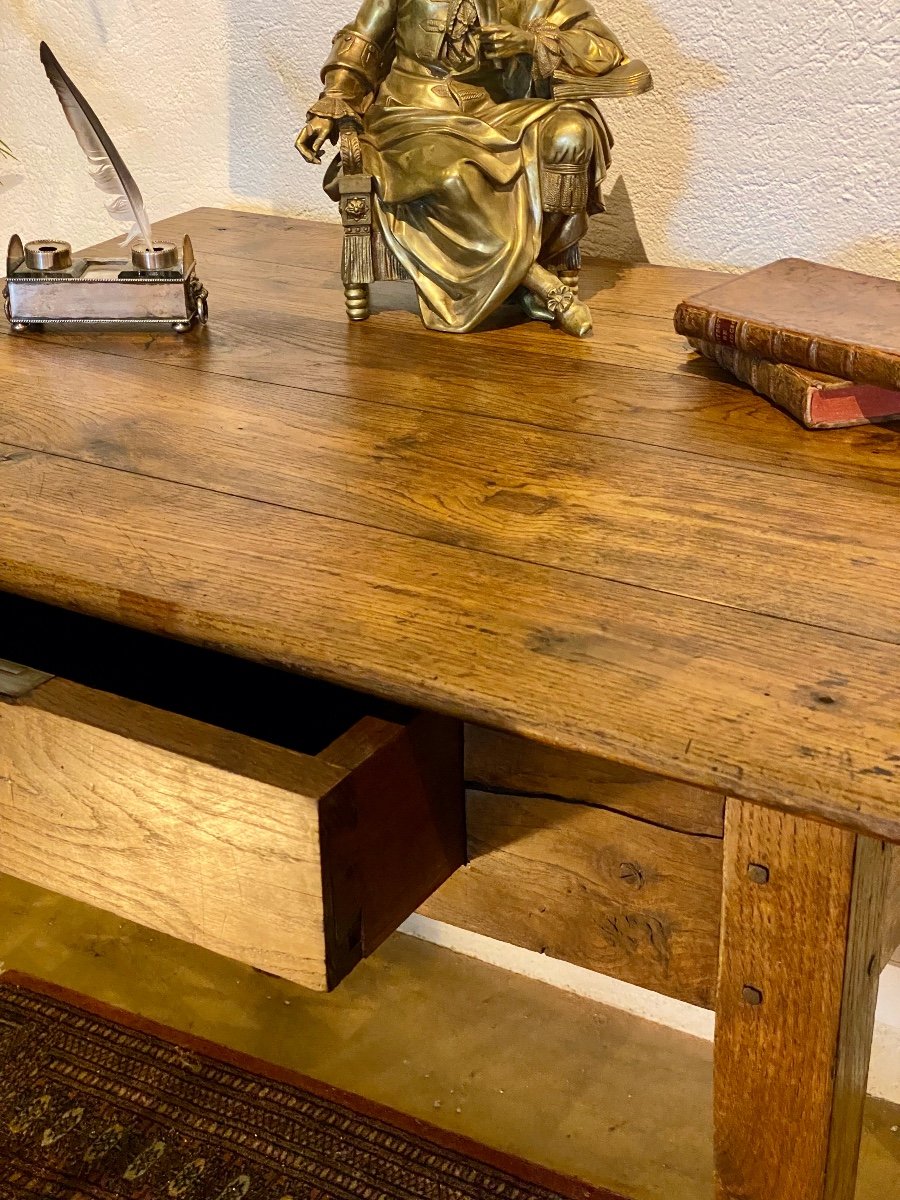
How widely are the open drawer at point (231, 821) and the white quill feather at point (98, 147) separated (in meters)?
0.58

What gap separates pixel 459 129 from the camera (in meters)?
1.05

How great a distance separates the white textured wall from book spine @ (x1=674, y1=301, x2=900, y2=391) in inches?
13.9

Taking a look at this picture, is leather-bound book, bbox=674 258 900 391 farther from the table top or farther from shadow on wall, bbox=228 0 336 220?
shadow on wall, bbox=228 0 336 220

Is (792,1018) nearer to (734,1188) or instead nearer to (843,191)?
(734,1188)

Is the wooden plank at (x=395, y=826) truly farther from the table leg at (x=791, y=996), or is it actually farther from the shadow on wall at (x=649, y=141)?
the shadow on wall at (x=649, y=141)

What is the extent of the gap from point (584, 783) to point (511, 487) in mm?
194

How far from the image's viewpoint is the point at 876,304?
96 cm

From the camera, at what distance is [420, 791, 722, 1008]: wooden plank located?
2.44ft

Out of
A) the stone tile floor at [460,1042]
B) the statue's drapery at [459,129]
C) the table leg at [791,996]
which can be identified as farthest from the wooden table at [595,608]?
the stone tile floor at [460,1042]

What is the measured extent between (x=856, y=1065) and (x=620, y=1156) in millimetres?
621

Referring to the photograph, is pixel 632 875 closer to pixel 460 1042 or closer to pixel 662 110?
pixel 460 1042

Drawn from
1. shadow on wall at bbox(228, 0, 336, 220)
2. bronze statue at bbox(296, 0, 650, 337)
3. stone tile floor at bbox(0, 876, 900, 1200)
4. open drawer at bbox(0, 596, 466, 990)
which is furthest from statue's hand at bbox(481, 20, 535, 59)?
stone tile floor at bbox(0, 876, 900, 1200)

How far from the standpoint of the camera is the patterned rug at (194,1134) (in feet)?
4.08

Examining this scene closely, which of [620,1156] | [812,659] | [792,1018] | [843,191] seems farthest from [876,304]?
[620,1156]
